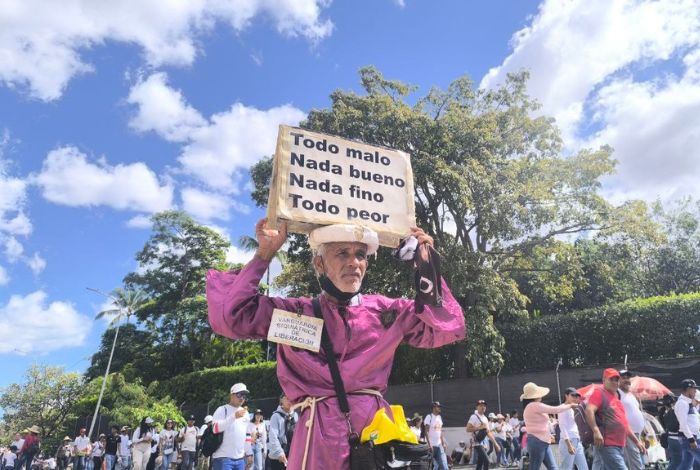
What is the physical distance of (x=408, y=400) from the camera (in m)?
19.5

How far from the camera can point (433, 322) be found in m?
2.37

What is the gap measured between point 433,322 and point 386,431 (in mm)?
576

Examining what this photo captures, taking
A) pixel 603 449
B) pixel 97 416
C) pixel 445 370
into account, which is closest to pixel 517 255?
pixel 445 370

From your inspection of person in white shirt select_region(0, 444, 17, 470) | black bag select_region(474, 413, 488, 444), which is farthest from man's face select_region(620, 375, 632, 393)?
person in white shirt select_region(0, 444, 17, 470)

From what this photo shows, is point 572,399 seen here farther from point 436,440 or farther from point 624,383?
point 436,440

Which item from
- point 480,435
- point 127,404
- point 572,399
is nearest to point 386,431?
point 572,399

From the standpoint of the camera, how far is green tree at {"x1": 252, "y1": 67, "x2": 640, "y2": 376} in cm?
1839

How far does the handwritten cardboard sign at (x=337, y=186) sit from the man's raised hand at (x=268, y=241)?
0.05 metres

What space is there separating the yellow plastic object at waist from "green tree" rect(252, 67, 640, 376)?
1584 cm

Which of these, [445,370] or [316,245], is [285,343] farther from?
[445,370]

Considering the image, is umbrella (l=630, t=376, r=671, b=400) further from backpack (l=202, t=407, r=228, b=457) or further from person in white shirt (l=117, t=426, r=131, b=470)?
person in white shirt (l=117, t=426, r=131, b=470)

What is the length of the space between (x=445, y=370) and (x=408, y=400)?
319cm

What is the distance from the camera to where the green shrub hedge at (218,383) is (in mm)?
26859

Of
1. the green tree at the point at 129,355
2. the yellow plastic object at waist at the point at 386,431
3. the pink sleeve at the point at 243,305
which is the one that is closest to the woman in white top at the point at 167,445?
the pink sleeve at the point at 243,305
